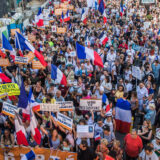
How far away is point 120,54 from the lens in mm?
10828

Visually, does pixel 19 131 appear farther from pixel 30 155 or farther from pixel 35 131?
pixel 30 155

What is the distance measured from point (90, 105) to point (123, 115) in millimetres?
1234

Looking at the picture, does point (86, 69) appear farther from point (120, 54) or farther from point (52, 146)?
point (52, 146)

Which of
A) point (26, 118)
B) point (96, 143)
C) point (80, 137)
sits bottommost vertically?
point (96, 143)

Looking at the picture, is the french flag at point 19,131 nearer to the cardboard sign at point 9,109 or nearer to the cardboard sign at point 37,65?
→ the cardboard sign at point 9,109

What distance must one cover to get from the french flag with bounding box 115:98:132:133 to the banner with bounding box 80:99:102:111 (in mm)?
860

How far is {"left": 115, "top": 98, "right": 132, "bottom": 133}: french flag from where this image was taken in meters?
A: 6.90

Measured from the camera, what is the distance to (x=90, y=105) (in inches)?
254

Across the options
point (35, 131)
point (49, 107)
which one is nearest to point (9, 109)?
point (35, 131)

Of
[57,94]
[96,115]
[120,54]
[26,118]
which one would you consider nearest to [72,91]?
[57,94]

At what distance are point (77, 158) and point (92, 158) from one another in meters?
0.42

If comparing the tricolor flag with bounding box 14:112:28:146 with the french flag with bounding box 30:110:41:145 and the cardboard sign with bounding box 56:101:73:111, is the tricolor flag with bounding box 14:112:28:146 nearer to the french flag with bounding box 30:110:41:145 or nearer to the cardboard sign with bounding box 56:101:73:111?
the french flag with bounding box 30:110:41:145

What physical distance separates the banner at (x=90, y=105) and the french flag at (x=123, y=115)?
860 mm

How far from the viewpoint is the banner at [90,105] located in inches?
252
